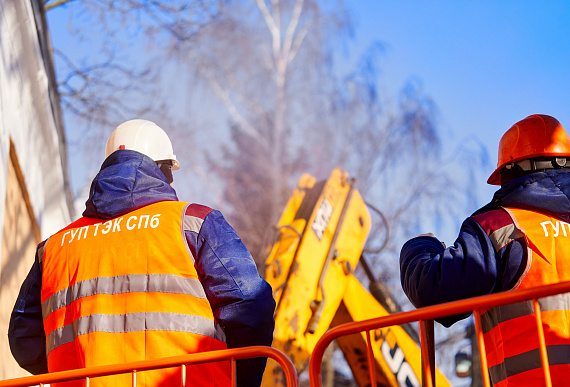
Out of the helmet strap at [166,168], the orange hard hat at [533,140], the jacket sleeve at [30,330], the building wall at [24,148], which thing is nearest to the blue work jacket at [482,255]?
the orange hard hat at [533,140]

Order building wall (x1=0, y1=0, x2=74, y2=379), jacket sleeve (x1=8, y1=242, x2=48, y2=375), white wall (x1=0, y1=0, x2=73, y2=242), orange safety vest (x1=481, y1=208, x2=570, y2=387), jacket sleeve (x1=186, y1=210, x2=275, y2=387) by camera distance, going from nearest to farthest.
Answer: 1. orange safety vest (x1=481, y1=208, x2=570, y2=387)
2. jacket sleeve (x1=186, y1=210, x2=275, y2=387)
3. jacket sleeve (x1=8, y1=242, x2=48, y2=375)
4. white wall (x1=0, y1=0, x2=73, y2=242)
5. building wall (x1=0, y1=0, x2=74, y2=379)

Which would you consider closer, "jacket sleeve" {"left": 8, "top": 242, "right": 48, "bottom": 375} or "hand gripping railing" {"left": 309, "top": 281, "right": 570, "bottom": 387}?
"hand gripping railing" {"left": 309, "top": 281, "right": 570, "bottom": 387}

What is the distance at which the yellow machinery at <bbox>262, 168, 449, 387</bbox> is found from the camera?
5367 millimetres

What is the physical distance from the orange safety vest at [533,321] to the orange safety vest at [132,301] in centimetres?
113

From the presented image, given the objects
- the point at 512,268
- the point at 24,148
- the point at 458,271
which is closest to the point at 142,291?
the point at 458,271

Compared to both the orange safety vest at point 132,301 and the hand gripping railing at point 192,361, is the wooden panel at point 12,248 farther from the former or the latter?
the hand gripping railing at point 192,361

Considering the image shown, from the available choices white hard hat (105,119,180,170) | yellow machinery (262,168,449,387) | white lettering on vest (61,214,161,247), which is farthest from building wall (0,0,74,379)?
yellow machinery (262,168,449,387)

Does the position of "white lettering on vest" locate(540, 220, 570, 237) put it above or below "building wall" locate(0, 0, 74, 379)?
below

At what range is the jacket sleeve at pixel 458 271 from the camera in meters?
2.87

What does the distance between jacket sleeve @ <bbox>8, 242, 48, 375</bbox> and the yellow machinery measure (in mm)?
2366

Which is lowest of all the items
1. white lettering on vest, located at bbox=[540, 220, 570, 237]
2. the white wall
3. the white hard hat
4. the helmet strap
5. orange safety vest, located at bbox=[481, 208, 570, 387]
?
orange safety vest, located at bbox=[481, 208, 570, 387]

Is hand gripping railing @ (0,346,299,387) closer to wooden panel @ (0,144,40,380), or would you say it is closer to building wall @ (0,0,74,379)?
building wall @ (0,0,74,379)

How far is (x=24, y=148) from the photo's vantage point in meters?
6.15

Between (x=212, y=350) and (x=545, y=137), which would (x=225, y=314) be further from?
(x=545, y=137)
